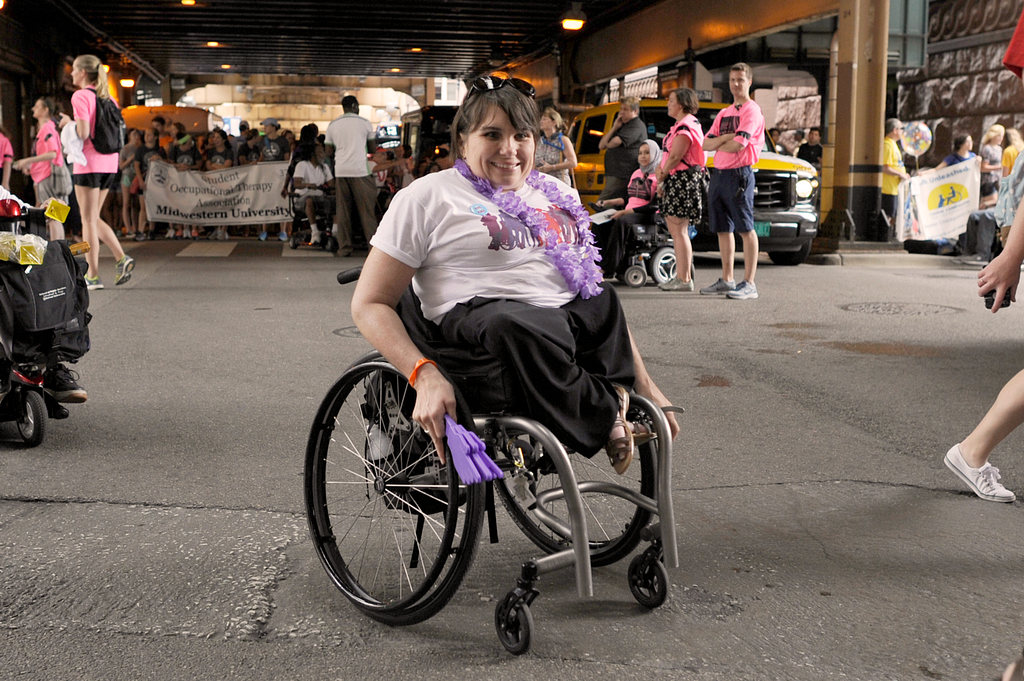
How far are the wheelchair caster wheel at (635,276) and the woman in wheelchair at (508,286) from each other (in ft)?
26.1

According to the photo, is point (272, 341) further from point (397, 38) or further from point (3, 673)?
point (397, 38)

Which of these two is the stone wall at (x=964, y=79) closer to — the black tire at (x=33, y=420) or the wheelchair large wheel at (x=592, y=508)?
the wheelchair large wheel at (x=592, y=508)

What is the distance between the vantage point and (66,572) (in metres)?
3.38

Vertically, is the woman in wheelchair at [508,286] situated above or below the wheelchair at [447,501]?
above

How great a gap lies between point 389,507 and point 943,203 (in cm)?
1291

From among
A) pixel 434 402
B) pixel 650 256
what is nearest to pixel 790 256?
pixel 650 256

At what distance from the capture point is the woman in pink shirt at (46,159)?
40.1ft

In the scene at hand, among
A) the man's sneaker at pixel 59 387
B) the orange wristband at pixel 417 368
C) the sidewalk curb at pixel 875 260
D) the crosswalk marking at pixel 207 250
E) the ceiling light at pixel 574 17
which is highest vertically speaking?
the ceiling light at pixel 574 17

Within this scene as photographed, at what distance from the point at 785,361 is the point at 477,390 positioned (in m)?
4.56

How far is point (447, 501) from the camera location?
288 centimetres

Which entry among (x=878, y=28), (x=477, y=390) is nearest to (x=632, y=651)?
(x=477, y=390)

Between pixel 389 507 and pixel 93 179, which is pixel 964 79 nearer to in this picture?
pixel 93 179

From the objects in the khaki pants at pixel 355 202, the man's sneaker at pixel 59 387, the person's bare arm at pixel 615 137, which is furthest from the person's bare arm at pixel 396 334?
the khaki pants at pixel 355 202

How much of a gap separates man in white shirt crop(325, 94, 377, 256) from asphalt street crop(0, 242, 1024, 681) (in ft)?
24.2
